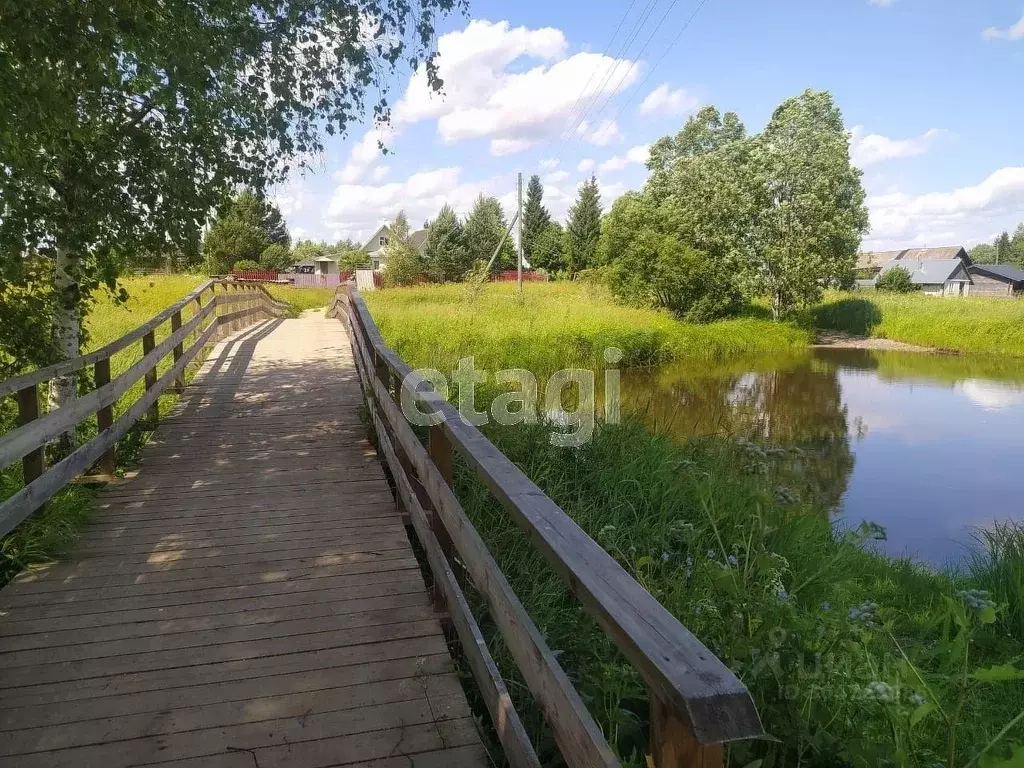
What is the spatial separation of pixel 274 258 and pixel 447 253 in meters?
17.8

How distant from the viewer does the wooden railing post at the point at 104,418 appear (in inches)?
197

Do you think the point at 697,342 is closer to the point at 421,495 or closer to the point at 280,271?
the point at 421,495

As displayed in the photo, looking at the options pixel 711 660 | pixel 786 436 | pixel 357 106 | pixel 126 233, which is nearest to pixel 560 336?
pixel 786 436

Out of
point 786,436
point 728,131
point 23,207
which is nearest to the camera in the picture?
point 23,207

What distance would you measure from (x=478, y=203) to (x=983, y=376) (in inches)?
1646

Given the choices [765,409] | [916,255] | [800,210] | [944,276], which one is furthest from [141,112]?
[916,255]

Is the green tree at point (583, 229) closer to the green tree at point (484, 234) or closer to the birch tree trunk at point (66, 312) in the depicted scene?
the green tree at point (484, 234)

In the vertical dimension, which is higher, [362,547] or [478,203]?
[478,203]

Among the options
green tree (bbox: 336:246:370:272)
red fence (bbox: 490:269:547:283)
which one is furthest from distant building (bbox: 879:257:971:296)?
green tree (bbox: 336:246:370:272)

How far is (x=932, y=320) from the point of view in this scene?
87.9 feet

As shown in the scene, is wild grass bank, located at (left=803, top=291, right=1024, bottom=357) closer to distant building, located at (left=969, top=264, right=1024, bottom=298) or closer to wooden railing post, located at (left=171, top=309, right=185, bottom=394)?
wooden railing post, located at (left=171, top=309, right=185, bottom=394)

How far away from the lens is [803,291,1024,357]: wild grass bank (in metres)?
24.9

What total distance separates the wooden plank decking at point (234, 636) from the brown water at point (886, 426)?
5.73m

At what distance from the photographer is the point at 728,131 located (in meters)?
43.6
